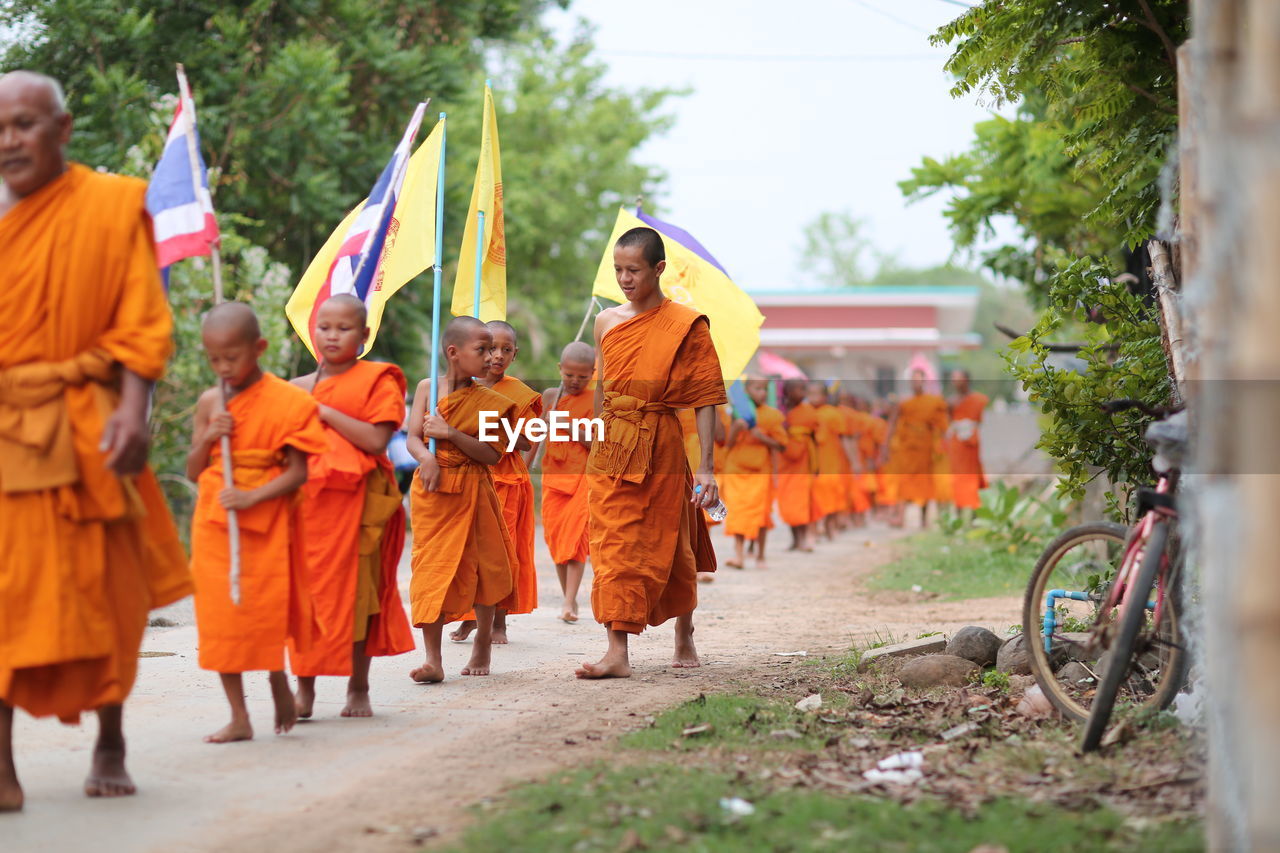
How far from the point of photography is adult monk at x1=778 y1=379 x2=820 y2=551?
58.1ft

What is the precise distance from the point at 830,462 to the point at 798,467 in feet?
6.69

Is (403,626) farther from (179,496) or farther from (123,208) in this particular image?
(179,496)

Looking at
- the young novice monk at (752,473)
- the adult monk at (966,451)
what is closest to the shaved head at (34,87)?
the young novice monk at (752,473)

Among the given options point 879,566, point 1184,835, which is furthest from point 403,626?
point 879,566

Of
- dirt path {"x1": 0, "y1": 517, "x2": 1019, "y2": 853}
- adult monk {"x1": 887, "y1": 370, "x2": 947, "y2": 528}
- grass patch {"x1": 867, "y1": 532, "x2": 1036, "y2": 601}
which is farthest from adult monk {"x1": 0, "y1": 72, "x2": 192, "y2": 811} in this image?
adult monk {"x1": 887, "y1": 370, "x2": 947, "y2": 528}

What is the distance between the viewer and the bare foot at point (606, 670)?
727 centimetres

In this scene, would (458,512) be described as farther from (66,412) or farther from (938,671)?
(66,412)

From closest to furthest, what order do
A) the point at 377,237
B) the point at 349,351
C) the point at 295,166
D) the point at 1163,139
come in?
the point at 349,351 < the point at 1163,139 < the point at 377,237 < the point at 295,166

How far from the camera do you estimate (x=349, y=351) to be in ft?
20.3

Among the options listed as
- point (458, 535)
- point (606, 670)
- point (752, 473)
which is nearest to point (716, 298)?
point (458, 535)

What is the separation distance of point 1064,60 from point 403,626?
164 inches

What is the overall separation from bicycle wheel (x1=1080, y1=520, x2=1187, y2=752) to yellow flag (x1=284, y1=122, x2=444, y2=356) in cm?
427

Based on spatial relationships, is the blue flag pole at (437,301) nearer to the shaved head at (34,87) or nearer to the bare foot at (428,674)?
the bare foot at (428,674)

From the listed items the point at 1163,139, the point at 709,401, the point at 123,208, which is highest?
the point at 1163,139
